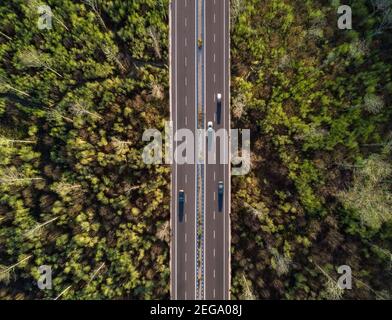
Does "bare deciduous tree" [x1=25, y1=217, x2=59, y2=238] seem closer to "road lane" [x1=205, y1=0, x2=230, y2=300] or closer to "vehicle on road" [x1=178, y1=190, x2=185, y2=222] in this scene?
"vehicle on road" [x1=178, y1=190, x2=185, y2=222]

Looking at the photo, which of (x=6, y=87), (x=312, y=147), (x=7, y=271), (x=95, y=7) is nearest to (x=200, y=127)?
(x=312, y=147)

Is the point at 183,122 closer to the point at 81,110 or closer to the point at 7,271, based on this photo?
the point at 81,110

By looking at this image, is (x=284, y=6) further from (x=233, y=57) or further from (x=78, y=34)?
(x=78, y=34)

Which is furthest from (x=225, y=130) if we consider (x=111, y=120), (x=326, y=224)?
(x=326, y=224)

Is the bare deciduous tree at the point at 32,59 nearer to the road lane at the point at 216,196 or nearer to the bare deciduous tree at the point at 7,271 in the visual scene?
the road lane at the point at 216,196

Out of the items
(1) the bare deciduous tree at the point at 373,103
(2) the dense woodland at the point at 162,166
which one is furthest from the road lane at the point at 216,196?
(1) the bare deciduous tree at the point at 373,103

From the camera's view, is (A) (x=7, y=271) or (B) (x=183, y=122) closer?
(A) (x=7, y=271)
